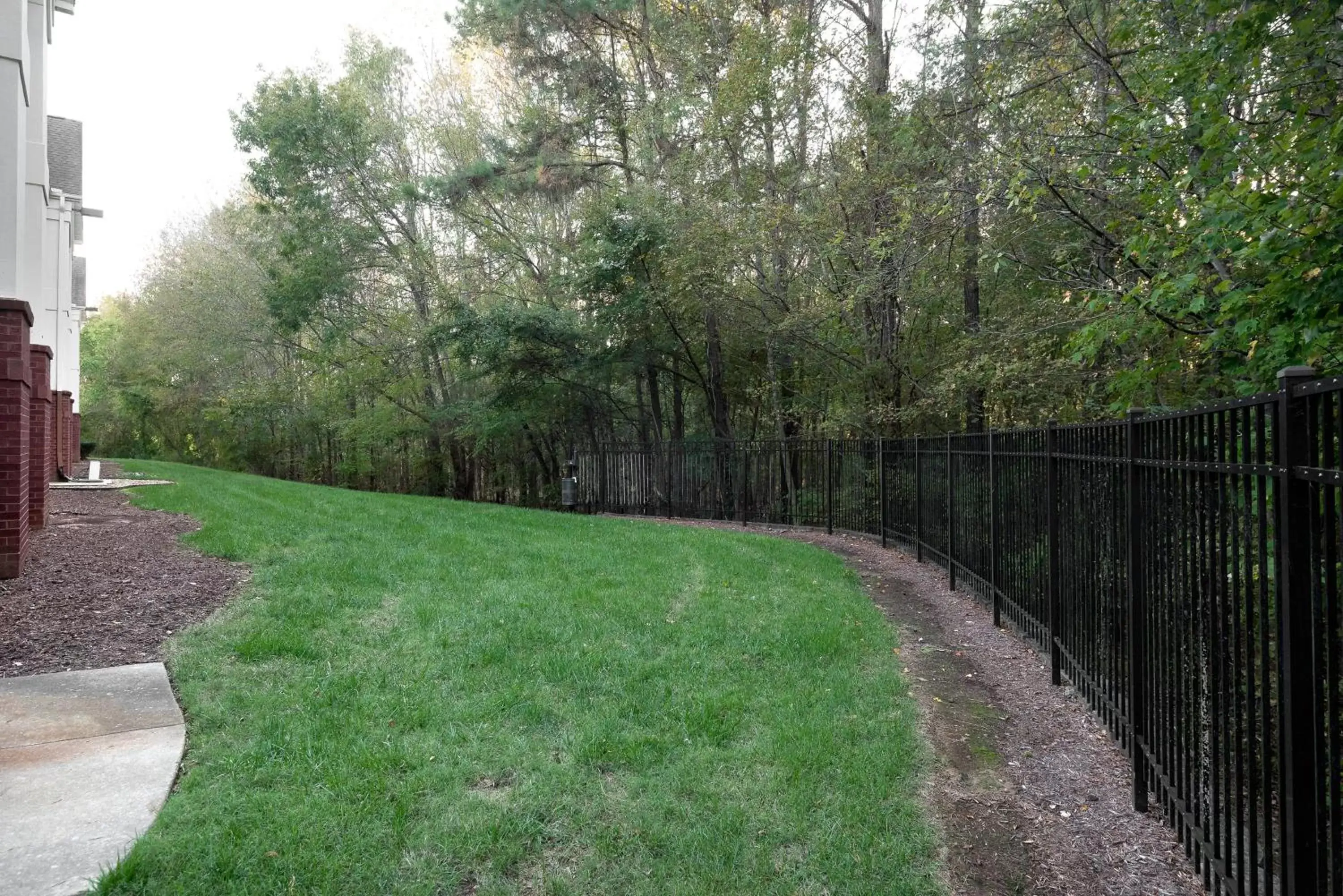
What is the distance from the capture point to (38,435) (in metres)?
9.20

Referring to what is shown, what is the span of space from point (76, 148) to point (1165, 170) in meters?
26.3

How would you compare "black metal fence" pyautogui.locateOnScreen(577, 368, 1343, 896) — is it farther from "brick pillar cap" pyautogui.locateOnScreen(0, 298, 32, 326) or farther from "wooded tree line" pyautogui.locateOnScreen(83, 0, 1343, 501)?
"brick pillar cap" pyautogui.locateOnScreen(0, 298, 32, 326)

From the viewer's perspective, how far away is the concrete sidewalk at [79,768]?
8.77 ft

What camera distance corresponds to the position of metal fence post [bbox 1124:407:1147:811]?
349 cm

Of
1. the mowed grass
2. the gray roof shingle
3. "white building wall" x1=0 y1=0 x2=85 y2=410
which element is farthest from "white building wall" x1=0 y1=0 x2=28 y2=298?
the gray roof shingle

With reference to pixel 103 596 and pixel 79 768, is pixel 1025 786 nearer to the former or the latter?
pixel 79 768

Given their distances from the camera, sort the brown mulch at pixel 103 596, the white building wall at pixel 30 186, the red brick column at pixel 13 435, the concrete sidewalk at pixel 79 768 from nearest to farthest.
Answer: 1. the concrete sidewalk at pixel 79 768
2. the brown mulch at pixel 103 596
3. the red brick column at pixel 13 435
4. the white building wall at pixel 30 186

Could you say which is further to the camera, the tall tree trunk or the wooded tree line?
the tall tree trunk

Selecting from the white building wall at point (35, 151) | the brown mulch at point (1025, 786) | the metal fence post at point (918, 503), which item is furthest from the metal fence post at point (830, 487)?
the white building wall at point (35, 151)

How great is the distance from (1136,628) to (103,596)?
687 centimetres

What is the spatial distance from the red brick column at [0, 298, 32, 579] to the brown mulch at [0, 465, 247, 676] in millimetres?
312

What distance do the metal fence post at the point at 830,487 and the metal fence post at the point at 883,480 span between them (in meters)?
1.37

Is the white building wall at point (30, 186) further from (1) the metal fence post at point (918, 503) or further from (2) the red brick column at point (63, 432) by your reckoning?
(1) the metal fence post at point (918, 503)

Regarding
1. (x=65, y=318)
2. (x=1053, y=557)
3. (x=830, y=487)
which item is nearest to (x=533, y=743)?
(x=1053, y=557)
